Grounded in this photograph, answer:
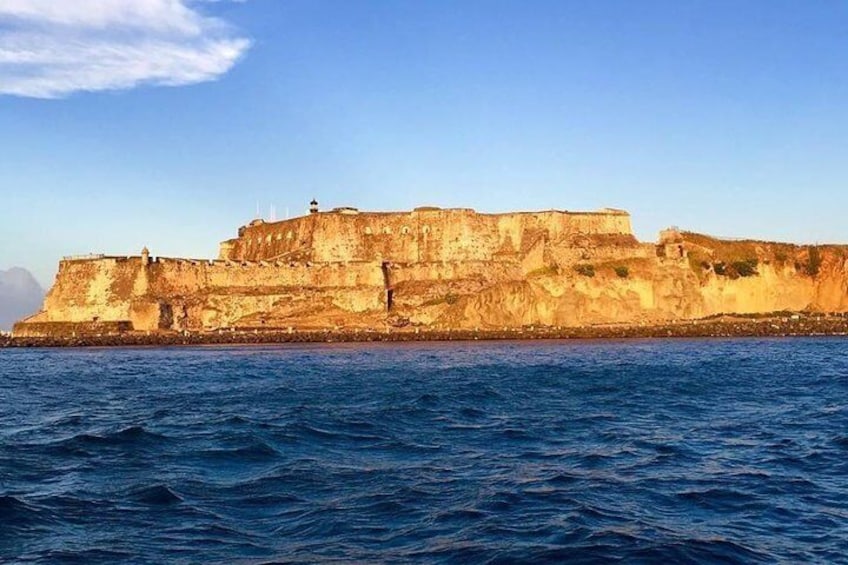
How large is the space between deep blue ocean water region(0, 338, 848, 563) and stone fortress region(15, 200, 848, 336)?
1870 inches

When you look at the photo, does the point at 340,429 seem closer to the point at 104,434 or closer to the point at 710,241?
the point at 104,434

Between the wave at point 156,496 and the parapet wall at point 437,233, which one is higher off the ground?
the parapet wall at point 437,233

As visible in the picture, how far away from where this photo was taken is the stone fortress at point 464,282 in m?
77.2

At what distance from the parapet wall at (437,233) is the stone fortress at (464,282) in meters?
0.12

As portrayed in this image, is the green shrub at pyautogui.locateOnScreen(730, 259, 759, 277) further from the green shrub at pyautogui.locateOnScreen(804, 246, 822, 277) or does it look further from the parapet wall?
the parapet wall

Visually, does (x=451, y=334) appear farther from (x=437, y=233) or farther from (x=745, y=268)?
(x=745, y=268)

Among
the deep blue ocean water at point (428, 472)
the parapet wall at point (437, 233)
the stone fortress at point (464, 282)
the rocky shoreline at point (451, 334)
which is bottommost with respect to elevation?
the deep blue ocean water at point (428, 472)

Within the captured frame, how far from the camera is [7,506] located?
443 inches

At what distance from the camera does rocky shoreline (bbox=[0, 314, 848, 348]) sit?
71.1 m

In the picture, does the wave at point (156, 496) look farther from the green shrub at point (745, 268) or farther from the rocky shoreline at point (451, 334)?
the green shrub at point (745, 268)

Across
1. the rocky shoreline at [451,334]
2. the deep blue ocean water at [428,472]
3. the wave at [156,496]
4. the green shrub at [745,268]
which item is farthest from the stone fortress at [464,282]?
the wave at [156,496]

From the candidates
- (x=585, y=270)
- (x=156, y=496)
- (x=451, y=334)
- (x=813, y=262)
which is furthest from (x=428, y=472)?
(x=813, y=262)

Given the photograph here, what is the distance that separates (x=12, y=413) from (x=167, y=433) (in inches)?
259

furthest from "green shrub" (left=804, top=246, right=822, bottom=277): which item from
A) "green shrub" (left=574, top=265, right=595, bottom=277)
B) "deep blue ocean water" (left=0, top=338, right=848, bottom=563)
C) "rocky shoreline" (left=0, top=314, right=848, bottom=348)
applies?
"deep blue ocean water" (left=0, top=338, right=848, bottom=563)
